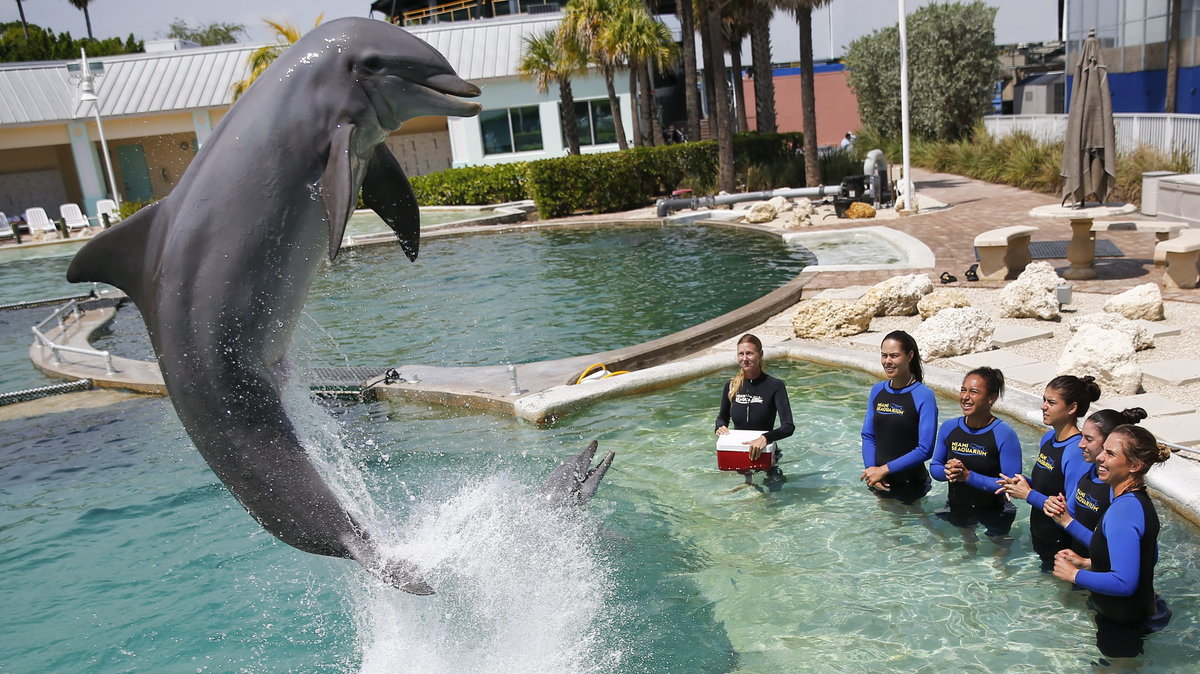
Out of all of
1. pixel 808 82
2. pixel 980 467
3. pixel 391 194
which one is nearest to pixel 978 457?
pixel 980 467

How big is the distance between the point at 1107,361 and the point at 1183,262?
174 inches

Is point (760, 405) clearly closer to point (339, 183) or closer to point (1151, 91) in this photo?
point (339, 183)

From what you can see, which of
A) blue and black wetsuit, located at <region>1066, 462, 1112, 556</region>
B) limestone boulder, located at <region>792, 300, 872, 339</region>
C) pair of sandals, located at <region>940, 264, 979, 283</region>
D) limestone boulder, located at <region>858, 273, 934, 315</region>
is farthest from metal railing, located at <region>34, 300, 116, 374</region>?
blue and black wetsuit, located at <region>1066, 462, 1112, 556</region>

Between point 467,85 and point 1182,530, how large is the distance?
200 inches

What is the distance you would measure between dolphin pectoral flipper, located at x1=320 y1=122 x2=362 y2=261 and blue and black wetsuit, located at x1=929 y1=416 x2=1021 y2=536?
394 centimetres

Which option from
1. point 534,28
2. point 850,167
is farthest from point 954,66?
point 534,28

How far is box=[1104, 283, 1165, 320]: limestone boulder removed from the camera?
9.66m

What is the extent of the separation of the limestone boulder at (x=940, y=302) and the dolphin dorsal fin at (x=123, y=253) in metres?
9.10

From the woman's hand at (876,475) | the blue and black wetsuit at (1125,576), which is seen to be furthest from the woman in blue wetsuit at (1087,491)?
the woman's hand at (876,475)

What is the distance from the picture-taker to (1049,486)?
5141 mm

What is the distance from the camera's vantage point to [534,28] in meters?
40.0

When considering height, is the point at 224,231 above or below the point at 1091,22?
below

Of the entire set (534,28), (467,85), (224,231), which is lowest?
(224,231)

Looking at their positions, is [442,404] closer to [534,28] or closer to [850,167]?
[850,167]
